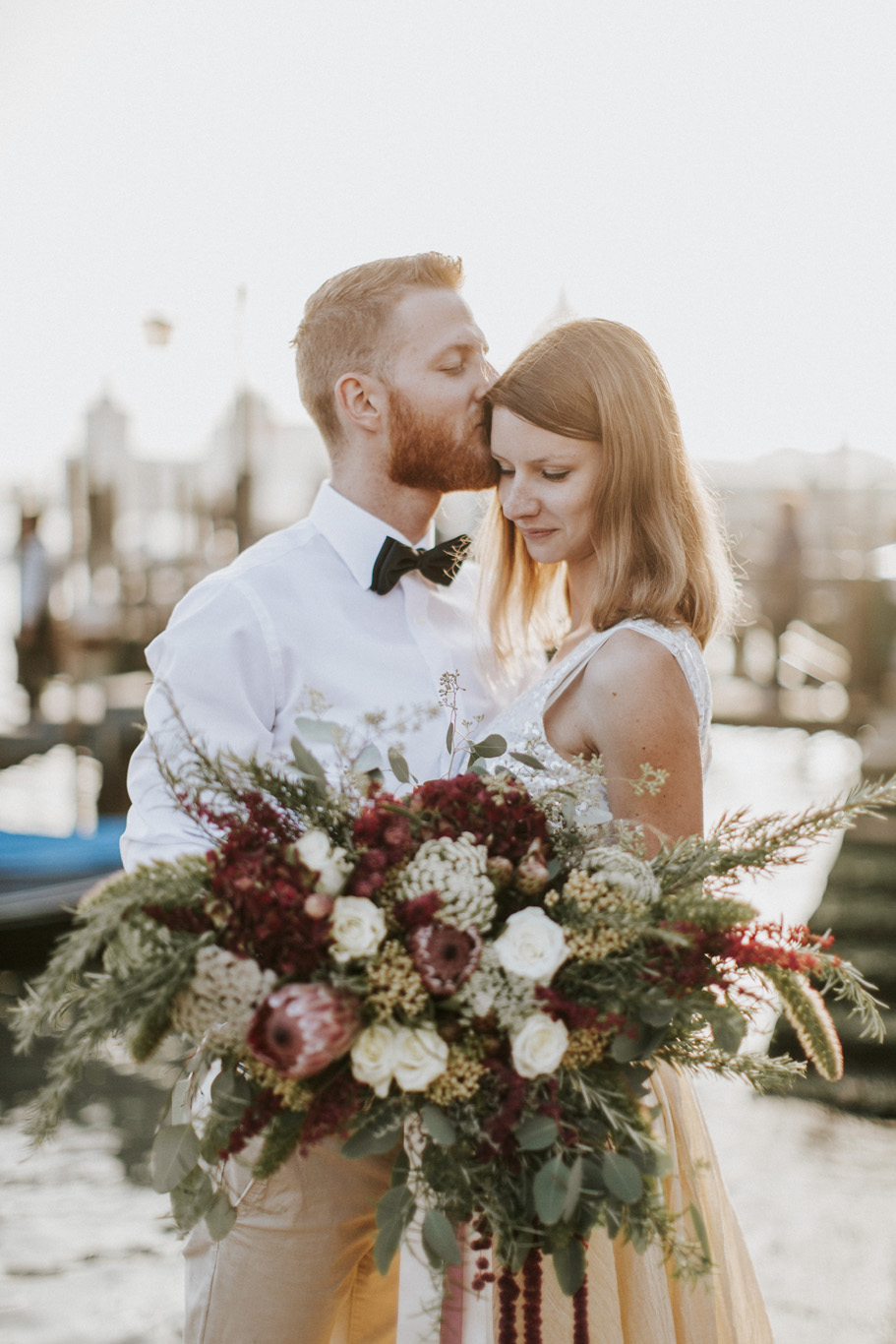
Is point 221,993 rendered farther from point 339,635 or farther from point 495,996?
point 339,635

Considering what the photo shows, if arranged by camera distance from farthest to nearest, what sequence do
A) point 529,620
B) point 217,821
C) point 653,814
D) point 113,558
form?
point 113,558 < point 529,620 < point 653,814 < point 217,821

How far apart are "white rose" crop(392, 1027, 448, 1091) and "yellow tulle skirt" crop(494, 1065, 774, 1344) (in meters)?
0.54

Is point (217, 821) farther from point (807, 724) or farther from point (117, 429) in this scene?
point (117, 429)

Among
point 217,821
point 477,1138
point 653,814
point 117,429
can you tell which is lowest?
point 117,429

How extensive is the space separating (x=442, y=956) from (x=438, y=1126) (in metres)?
0.20

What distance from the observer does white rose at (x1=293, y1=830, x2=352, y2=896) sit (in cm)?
134

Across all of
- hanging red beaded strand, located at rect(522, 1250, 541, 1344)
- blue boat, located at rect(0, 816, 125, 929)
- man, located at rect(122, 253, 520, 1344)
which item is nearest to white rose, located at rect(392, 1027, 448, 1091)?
hanging red beaded strand, located at rect(522, 1250, 541, 1344)

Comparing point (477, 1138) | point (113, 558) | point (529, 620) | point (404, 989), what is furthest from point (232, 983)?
point (113, 558)

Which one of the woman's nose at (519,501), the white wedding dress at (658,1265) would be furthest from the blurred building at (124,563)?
the white wedding dress at (658,1265)

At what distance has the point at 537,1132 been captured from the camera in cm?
132

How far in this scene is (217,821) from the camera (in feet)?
4.69

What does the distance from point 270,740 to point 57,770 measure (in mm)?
11748

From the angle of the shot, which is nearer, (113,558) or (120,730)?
(120,730)

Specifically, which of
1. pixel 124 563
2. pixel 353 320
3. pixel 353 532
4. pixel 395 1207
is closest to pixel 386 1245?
pixel 395 1207
